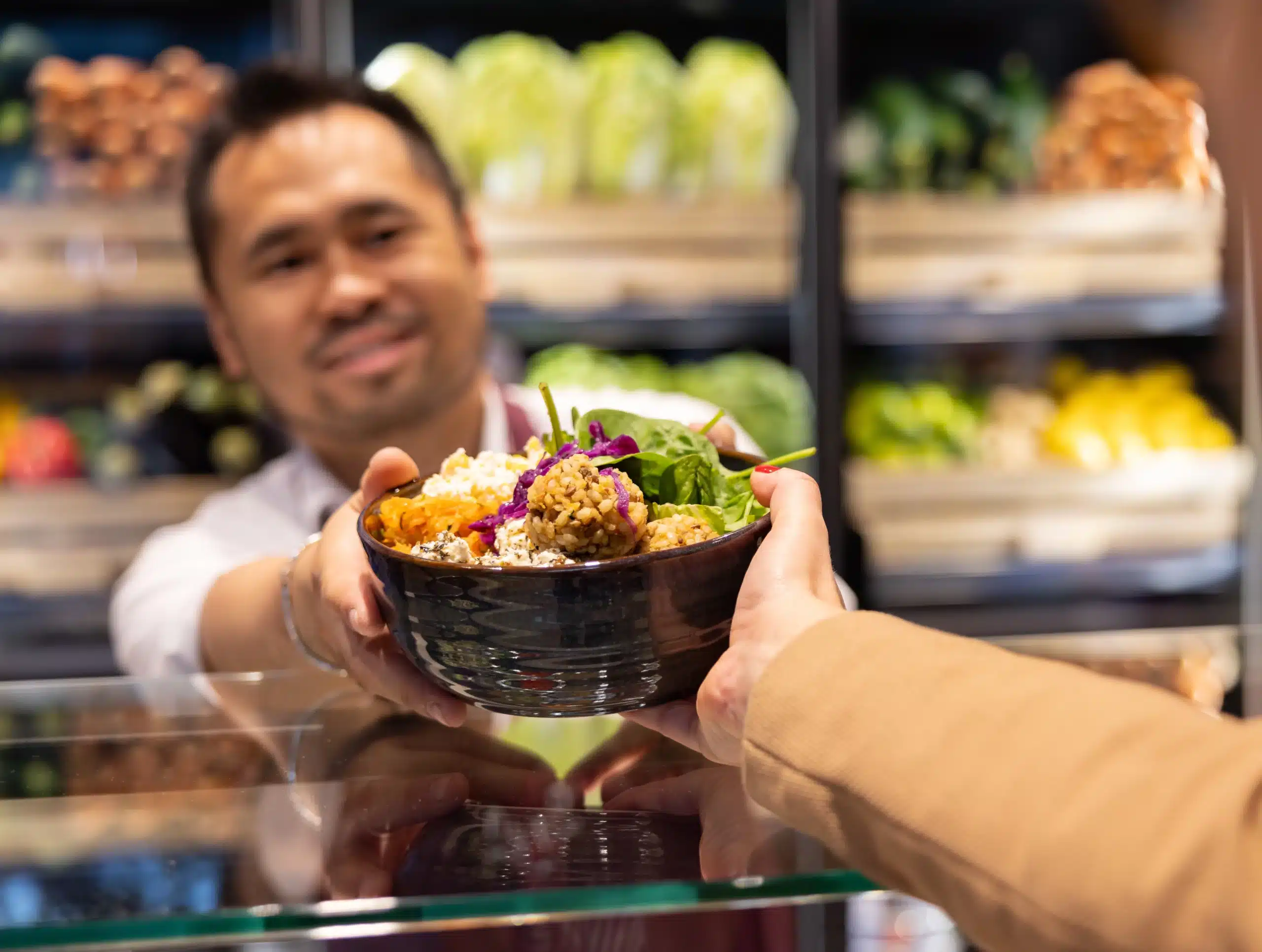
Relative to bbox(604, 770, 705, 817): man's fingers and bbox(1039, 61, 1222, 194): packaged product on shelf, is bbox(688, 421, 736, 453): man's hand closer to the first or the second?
bbox(604, 770, 705, 817): man's fingers

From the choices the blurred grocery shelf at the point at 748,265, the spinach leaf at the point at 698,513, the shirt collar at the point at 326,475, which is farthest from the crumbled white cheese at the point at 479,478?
the blurred grocery shelf at the point at 748,265

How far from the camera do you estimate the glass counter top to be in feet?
1.86

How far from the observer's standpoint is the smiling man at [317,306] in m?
1.51

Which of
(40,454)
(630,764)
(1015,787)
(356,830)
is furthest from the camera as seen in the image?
(40,454)

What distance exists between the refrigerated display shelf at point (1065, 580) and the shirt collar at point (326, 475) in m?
1.38

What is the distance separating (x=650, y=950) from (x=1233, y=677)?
0.57 meters

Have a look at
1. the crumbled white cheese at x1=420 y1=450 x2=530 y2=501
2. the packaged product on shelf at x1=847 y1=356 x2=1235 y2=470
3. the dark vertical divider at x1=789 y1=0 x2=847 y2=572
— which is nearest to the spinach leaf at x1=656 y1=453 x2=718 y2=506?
the crumbled white cheese at x1=420 y1=450 x2=530 y2=501

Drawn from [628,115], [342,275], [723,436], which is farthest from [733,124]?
[723,436]

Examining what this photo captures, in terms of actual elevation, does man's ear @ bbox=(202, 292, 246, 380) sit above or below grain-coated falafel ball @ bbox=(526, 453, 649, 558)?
below

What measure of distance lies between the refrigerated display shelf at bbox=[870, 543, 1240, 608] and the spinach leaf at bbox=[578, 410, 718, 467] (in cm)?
206

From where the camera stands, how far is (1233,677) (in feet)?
3.00

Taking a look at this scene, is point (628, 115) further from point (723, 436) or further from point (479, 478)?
point (479, 478)

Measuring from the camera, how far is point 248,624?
1.26 meters

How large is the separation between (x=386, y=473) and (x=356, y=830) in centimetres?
34
